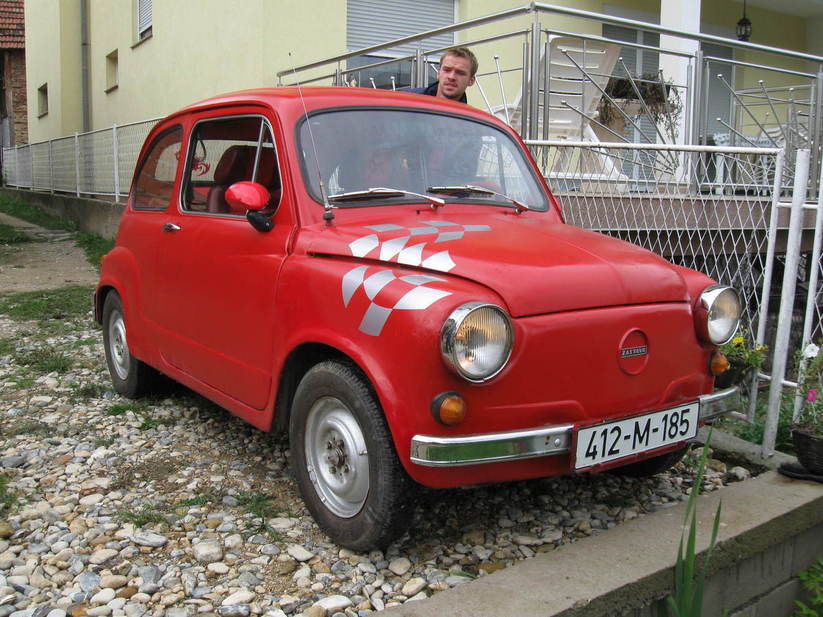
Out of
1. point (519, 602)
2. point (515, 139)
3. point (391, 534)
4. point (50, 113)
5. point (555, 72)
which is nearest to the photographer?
point (519, 602)

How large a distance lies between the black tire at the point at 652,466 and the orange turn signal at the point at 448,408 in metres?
1.34

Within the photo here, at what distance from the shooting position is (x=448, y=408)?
242cm

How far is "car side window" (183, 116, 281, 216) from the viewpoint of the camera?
3447 millimetres

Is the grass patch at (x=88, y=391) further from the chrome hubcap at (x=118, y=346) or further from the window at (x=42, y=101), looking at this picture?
the window at (x=42, y=101)

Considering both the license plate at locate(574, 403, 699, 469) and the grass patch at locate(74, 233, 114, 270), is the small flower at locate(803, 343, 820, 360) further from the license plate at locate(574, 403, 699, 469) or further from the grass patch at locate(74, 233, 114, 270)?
the grass patch at locate(74, 233, 114, 270)

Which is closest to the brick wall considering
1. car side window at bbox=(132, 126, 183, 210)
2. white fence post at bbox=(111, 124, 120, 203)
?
white fence post at bbox=(111, 124, 120, 203)

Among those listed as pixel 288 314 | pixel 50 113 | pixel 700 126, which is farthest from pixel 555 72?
pixel 50 113

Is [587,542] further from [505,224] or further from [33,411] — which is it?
[33,411]

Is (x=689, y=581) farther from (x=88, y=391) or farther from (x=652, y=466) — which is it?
(x=88, y=391)

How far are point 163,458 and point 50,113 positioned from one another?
18.3 meters

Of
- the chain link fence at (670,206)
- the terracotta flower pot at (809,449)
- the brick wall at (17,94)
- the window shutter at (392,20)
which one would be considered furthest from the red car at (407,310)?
the brick wall at (17,94)

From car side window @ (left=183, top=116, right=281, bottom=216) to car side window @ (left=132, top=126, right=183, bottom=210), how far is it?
185 mm

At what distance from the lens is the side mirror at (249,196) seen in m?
3.19

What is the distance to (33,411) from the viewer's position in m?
4.48
